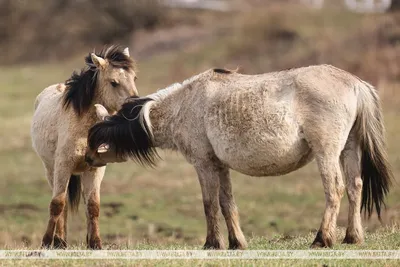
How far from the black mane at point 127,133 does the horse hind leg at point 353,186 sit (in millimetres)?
2279

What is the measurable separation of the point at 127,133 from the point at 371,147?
2.87m

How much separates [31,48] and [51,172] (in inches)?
1806

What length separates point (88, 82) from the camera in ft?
37.1

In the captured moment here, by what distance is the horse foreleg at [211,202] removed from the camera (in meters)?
9.88

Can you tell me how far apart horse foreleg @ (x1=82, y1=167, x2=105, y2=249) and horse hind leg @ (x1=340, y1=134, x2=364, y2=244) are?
308cm

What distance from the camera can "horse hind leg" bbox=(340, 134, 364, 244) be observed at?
10.0 metres

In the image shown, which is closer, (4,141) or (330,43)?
(4,141)

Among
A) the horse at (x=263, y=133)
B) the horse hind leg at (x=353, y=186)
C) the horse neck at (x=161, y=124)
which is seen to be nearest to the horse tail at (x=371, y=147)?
the horse at (x=263, y=133)

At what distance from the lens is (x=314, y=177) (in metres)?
22.6

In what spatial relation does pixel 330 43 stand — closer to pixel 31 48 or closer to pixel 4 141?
pixel 4 141

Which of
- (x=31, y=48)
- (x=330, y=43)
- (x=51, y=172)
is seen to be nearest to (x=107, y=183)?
(x=51, y=172)

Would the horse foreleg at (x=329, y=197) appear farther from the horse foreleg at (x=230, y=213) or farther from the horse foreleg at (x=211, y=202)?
the horse foreleg at (x=211, y=202)

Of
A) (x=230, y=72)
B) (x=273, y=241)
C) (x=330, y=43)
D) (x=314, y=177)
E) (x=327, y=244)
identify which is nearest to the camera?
(x=327, y=244)

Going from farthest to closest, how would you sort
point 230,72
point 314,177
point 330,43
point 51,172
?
point 330,43
point 314,177
point 51,172
point 230,72
